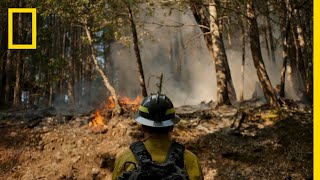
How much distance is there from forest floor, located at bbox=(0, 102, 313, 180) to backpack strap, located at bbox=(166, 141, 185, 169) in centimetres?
669

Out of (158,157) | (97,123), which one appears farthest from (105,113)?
(158,157)

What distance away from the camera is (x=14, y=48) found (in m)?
16.2

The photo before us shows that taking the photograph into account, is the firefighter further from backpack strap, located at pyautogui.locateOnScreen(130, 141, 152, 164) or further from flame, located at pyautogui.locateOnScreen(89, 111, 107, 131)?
flame, located at pyautogui.locateOnScreen(89, 111, 107, 131)

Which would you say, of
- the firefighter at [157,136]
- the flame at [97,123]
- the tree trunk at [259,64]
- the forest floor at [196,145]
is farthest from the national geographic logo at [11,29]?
the firefighter at [157,136]

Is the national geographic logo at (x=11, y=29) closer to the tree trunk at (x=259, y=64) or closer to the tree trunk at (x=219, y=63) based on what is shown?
the tree trunk at (x=219, y=63)

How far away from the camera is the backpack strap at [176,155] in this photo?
2.54 m

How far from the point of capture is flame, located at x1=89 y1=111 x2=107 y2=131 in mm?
11094

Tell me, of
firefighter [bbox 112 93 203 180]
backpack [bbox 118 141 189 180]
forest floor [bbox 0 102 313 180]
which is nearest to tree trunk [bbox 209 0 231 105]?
forest floor [bbox 0 102 313 180]

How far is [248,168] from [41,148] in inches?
210

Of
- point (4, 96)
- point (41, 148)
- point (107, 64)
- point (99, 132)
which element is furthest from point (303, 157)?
point (107, 64)

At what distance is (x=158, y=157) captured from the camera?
2.58 metres

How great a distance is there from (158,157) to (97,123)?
29.4 ft

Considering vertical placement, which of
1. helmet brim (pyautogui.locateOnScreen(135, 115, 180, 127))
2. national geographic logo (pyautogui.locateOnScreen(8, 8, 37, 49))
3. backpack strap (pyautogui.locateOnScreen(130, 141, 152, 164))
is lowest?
backpack strap (pyautogui.locateOnScreen(130, 141, 152, 164))

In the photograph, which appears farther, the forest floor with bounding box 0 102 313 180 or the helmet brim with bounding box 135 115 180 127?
the forest floor with bounding box 0 102 313 180
